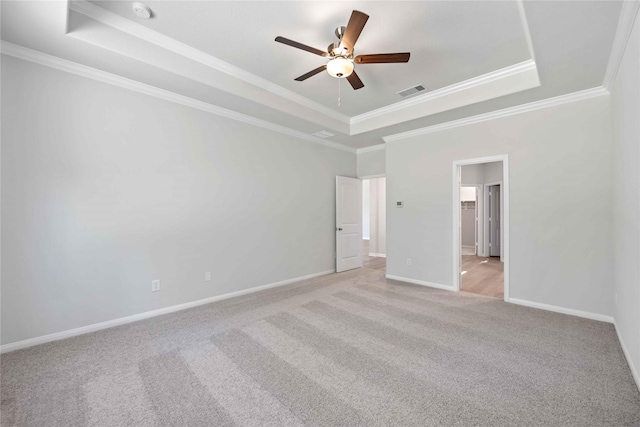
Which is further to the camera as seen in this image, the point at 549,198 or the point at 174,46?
the point at 549,198

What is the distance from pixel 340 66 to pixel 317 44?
60 centimetres

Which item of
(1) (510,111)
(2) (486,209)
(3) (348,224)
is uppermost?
(1) (510,111)

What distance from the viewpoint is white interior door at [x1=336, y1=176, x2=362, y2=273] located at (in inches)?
227

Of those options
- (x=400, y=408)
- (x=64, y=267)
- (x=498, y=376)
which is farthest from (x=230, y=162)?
(x=498, y=376)

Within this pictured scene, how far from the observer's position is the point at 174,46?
2818mm

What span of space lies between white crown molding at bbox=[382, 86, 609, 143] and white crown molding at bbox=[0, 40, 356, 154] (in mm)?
2249

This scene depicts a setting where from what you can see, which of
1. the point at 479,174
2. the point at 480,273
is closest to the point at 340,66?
the point at 480,273

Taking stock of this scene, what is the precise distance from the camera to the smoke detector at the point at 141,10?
7.49ft

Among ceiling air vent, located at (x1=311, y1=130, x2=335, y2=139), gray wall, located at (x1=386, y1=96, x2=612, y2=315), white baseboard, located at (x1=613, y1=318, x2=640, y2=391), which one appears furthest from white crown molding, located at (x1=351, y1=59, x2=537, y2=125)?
white baseboard, located at (x1=613, y1=318, x2=640, y2=391)

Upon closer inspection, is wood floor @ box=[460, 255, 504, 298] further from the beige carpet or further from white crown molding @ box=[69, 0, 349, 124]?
white crown molding @ box=[69, 0, 349, 124]

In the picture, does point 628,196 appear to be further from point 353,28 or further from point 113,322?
point 113,322

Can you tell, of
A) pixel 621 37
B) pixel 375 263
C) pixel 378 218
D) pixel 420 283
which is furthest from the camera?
pixel 378 218

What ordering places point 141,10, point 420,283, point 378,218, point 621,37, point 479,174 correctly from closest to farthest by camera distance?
point 621,37
point 141,10
point 420,283
point 479,174
point 378,218

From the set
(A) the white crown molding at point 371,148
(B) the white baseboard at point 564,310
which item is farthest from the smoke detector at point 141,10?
(B) the white baseboard at point 564,310
